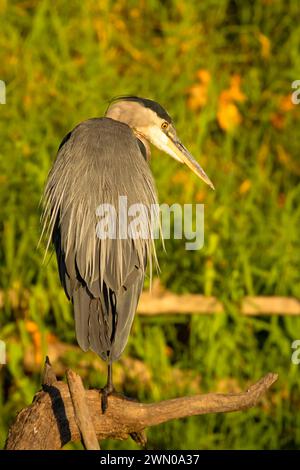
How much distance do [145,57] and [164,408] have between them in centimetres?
341

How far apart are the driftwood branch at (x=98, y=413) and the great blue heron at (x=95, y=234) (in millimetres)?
78

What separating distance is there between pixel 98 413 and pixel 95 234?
54 centimetres

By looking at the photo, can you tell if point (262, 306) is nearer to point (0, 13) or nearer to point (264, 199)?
point (264, 199)

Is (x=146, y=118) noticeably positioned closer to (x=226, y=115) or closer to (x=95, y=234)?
(x=95, y=234)

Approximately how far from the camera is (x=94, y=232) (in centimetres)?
371

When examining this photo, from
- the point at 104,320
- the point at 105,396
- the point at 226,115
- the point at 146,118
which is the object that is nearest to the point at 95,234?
the point at 104,320

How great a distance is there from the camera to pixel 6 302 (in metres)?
5.32

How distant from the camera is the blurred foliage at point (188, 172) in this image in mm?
5332

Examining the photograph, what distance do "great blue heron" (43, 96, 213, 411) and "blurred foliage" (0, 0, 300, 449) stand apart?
4.29 feet

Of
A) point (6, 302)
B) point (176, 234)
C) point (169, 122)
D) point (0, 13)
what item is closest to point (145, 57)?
point (0, 13)

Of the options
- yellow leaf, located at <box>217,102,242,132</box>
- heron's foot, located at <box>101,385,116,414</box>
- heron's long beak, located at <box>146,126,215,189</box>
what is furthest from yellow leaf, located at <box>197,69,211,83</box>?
heron's foot, located at <box>101,385,116,414</box>

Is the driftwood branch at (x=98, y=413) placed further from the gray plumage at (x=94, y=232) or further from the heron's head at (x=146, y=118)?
the heron's head at (x=146, y=118)

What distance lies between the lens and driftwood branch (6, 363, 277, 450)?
10.9 feet

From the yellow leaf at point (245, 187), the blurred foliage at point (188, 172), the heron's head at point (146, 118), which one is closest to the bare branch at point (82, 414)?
the heron's head at point (146, 118)
